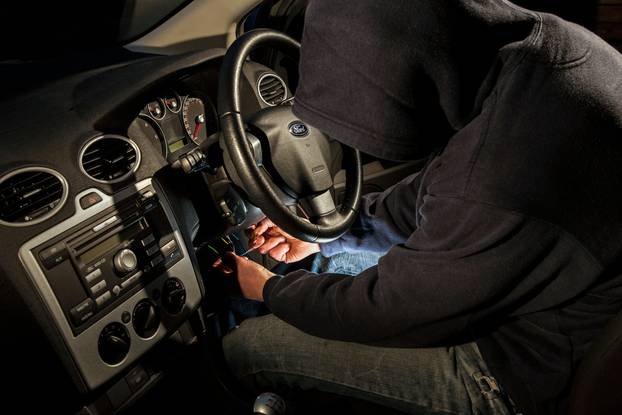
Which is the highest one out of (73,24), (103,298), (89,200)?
(73,24)

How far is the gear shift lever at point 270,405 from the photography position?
1.14 m

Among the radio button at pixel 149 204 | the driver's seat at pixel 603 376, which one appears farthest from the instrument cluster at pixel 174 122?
the driver's seat at pixel 603 376

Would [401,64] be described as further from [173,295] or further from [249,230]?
[249,230]

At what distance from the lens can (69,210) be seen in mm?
1026

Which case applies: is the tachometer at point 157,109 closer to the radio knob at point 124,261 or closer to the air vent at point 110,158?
the air vent at point 110,158

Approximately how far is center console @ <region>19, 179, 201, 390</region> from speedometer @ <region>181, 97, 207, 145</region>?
27 cm

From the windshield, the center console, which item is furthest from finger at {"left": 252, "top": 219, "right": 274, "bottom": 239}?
the windshield

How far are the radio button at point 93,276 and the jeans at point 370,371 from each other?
1.36ft

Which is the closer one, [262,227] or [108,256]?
[108,256]

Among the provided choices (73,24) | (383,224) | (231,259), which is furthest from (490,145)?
(73,24)

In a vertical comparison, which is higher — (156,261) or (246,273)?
(156,261)

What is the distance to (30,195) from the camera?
97cm

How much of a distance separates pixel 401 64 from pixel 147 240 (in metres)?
0.75

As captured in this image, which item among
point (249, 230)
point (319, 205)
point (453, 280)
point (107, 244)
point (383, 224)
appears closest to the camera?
point (453, 280)
